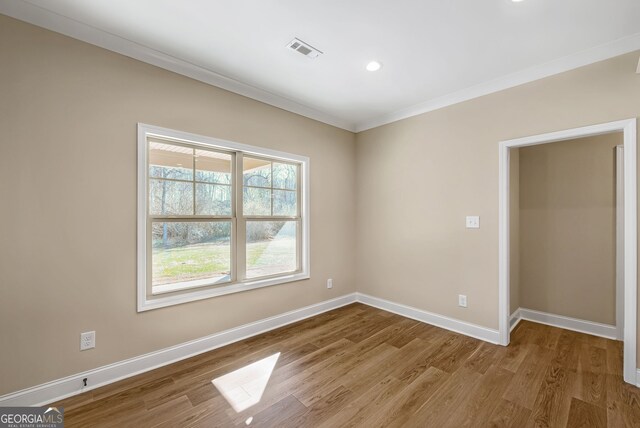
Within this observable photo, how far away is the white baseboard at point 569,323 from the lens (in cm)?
296

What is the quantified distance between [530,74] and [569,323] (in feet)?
9.35

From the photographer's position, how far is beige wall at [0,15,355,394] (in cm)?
186

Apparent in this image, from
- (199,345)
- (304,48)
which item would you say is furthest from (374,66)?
(199,345)

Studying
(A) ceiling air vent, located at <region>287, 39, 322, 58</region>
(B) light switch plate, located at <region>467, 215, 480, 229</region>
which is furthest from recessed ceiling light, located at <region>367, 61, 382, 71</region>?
(B) light switch plate, located at <region>467, 215, 480, 229</region>

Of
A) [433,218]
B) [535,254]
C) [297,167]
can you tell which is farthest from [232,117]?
[535,254]

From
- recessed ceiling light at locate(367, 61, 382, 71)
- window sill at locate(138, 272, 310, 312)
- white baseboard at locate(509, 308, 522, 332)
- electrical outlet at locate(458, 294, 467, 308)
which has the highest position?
recessed ceiling light at locate(367, 61, 382, 71)

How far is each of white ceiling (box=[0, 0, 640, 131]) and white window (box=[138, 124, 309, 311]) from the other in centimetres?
75

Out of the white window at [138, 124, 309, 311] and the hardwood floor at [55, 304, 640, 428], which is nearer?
the hardwood floor at [55, 304, 640, 428]

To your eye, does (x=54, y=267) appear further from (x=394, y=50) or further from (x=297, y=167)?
(x=394, y=50)

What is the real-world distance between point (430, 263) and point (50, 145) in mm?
3834

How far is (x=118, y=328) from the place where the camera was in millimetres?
2236

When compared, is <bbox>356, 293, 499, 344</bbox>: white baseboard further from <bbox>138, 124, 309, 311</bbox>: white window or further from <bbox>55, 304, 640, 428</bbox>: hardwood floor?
<bbox>138, 124, 309, 311</bbox>: white window

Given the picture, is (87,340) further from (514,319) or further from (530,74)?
(530,74)

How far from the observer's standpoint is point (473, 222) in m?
3.06
